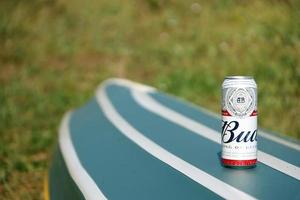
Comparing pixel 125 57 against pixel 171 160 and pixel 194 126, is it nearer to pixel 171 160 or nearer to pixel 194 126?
pixel 194 126

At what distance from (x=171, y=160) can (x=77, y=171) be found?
22.9 inches

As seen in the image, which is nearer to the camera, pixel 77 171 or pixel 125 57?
pixel 77 171

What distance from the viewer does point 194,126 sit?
3359mm

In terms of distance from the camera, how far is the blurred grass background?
5289 millimetres

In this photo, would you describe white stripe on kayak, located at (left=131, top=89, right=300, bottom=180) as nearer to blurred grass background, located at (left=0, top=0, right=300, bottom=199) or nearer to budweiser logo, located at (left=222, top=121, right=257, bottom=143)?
budweiser logo, located at (left=222, top=121, right=257, bottom=143)

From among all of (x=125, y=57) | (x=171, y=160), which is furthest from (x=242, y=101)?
(x=125, y=57)

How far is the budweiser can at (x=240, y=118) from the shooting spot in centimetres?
→ 212

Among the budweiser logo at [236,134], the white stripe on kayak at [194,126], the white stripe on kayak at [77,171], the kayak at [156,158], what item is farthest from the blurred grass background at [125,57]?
the budweiser logo at [236,134]

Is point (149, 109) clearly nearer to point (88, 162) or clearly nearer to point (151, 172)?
point (88, 162)

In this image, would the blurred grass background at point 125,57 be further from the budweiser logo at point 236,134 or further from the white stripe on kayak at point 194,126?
the budweiser logo at point 236,134

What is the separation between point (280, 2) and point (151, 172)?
6.04 meters

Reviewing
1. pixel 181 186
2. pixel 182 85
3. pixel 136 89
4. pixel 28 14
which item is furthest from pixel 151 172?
pixel 28 14

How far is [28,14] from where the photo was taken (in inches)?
347

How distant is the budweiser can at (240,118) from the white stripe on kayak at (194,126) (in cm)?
18
